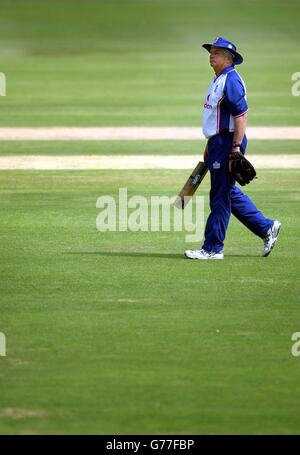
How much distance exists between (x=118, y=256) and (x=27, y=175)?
6.41 meters

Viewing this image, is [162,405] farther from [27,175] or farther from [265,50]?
[265,50]

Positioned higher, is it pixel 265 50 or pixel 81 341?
pixel 265 50

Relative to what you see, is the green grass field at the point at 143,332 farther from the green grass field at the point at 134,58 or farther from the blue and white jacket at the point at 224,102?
the green grass field at the point at 134,58

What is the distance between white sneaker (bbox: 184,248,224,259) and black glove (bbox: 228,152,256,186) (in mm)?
826

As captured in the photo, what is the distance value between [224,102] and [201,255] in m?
1.54

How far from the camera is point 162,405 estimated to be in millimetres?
7730

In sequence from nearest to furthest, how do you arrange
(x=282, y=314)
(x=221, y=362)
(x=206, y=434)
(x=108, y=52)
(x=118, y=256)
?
(x=206, y=434), (x=221, y=362), (x=282, y=314), (x=118, y=256), (x=108, y=52)

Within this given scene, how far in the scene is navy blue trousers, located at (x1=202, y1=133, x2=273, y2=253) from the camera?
11.8 metres

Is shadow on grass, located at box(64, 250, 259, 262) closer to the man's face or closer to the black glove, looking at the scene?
the black glove

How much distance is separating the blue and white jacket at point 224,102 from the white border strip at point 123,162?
25.2ft

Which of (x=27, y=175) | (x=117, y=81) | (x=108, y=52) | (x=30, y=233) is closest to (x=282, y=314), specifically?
(x=30, y=233)

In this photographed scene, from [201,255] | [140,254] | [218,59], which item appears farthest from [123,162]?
[218,59]

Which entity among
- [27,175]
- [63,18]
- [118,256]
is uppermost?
[63,18]

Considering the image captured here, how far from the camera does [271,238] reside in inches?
481
